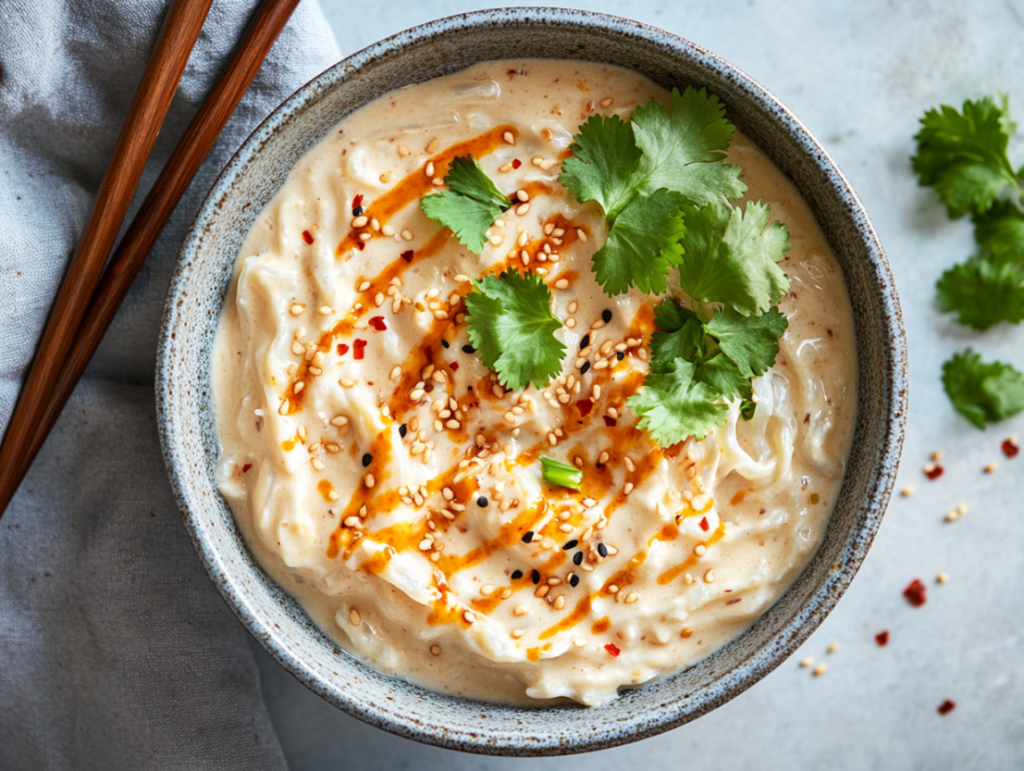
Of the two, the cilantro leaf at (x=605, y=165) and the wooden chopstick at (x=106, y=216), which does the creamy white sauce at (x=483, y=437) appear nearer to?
the cilantro leaf at (x=605, y=165)


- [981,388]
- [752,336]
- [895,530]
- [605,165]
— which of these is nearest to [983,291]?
[981,388]

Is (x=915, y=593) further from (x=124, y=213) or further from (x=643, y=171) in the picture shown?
(x=124, y=213)

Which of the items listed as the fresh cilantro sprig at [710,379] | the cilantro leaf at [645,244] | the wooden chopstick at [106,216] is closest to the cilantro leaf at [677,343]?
the fresh cilantro sprig at [710,379]

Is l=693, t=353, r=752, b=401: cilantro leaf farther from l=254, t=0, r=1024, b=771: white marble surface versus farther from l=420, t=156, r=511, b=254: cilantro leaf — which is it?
l=254, t=0, r=1024, b=771: white marble surface

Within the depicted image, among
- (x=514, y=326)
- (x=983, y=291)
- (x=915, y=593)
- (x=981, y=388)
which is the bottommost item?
(x=915, y=593)

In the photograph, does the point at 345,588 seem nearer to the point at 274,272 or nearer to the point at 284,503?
the point at 284,503

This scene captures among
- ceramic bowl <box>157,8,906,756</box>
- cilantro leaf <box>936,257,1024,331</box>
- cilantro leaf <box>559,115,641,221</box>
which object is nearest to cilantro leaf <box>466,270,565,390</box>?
cilantro leaf <box>559,115,641,221</box>
